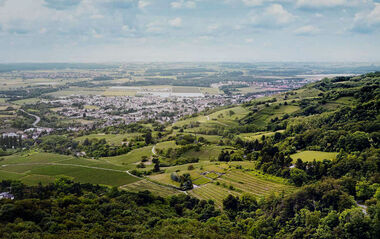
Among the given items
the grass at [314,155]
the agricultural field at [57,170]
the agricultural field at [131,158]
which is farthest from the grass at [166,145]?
the grass at [314,155]

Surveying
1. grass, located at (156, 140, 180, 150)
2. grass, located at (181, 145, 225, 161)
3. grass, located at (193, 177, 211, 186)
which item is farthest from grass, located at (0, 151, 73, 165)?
grass, located at (193, 177, 211, 186)

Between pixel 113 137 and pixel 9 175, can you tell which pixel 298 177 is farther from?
pixel 113 137

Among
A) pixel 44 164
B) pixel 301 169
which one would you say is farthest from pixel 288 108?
pixel 44 164

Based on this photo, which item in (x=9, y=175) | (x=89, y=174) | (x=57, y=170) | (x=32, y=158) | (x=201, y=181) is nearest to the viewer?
(x=201, y=181)

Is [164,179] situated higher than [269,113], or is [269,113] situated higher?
[269,113]

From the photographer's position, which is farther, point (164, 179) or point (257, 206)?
point (164, 179)

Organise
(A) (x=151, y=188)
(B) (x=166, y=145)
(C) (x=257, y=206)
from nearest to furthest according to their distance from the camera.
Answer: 1. (C) (x=257, y=206)
2. (A) (x=151, y=188)
3. (B) (x=166, y=145)

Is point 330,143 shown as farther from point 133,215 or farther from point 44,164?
point 44,164

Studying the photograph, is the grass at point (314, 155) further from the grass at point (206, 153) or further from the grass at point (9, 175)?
the grass at point (9, 175)

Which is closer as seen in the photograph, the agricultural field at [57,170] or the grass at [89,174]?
the grass at [89,174]

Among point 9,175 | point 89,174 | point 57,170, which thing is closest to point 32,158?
point 9,175
